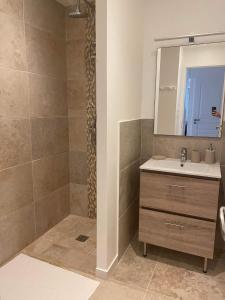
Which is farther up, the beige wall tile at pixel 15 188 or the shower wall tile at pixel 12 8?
the shower wall tile at pixel 12 8

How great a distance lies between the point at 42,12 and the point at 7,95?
0.95m

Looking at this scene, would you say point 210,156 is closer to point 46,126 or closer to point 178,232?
point 178,232

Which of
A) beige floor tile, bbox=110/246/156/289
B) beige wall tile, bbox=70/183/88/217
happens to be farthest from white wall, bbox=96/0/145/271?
beige wall tile, bbox=70/183/88/217

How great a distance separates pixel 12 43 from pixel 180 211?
1957 mm

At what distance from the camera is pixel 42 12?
221cm

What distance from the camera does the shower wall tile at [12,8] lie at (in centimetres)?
181

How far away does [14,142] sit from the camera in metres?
2.00

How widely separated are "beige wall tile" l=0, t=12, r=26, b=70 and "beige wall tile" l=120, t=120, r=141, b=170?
1.04 m

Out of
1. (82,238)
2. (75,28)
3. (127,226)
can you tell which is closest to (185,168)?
(127,226)

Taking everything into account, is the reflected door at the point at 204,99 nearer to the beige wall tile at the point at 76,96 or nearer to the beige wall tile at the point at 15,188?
the beige wall tile at the point at 76,96

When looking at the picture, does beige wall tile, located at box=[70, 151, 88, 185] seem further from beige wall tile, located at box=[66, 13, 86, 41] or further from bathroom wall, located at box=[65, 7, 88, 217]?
beige wall tile, located at box=[66, 13, 86, 41]

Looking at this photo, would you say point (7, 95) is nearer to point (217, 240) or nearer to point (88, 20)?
point (88, 20)

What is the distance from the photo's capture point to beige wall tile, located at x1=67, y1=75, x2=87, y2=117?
2.59 metres

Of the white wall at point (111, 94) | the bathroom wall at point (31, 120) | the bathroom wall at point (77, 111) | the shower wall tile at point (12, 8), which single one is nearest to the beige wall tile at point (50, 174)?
the bathroom wall at point (31, 120)
